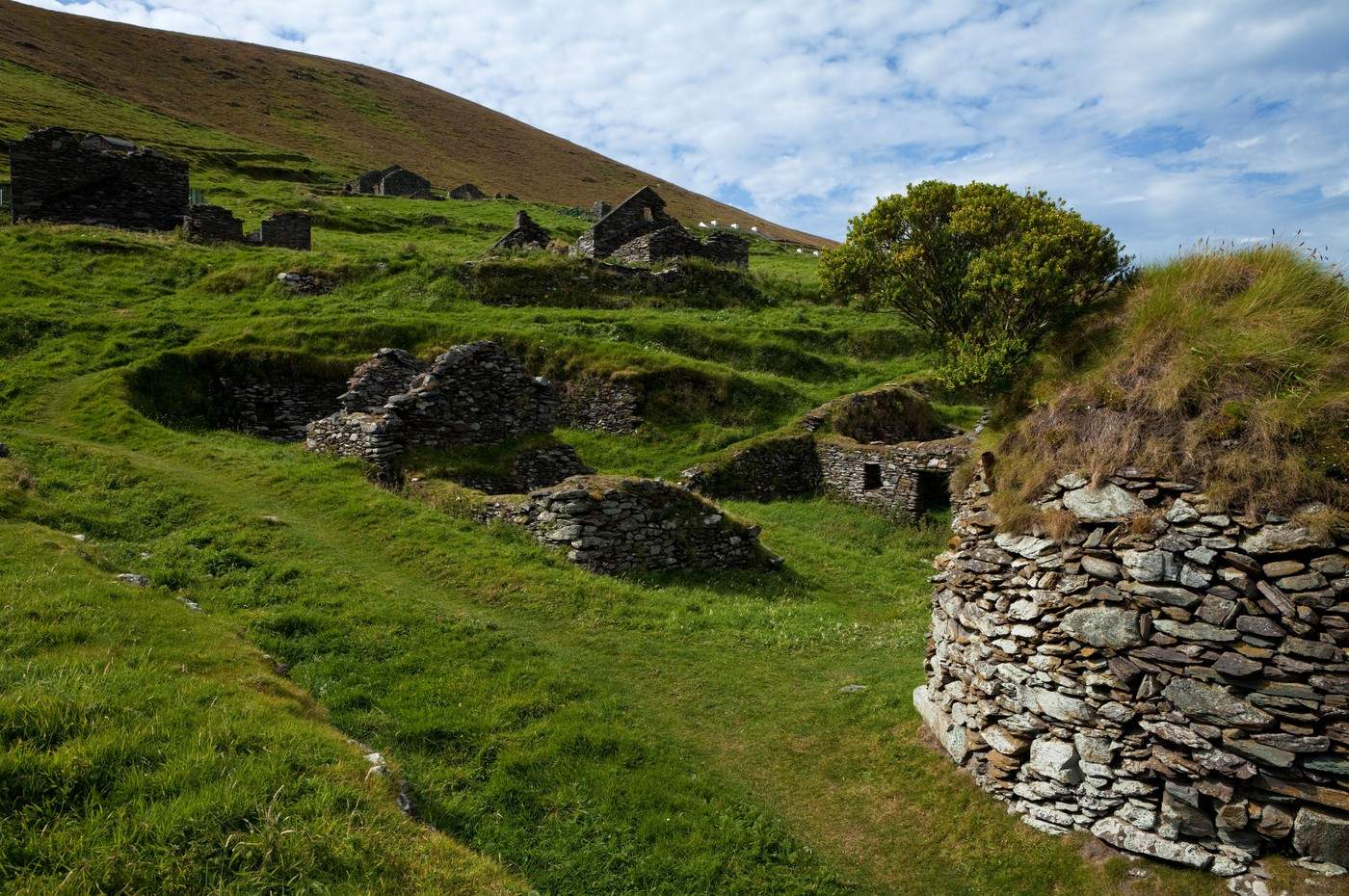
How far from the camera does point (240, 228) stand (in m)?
38.3

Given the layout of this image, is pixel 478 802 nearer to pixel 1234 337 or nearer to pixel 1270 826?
pixel 1270 826

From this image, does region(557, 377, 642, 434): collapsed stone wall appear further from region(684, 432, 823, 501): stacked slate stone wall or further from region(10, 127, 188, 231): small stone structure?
region(10, 127, 188, 231): small stone structure

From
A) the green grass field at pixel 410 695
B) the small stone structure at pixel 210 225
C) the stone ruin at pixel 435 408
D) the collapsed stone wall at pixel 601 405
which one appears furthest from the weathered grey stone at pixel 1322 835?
the small stone structure at pixel 210 225

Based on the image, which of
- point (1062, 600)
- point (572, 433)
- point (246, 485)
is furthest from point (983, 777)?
point (572, 433)

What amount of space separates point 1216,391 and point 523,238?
1488 inches

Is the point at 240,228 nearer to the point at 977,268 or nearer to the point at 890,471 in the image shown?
the point at 890,471

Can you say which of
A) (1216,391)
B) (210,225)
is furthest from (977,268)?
(210,225)

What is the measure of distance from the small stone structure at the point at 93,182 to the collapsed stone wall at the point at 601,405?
27.5m

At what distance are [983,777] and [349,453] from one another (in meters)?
16.4

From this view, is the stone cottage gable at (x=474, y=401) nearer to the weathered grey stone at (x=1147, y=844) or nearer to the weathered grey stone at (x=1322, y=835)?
the weathered grey stone at (x=1147, y=844)

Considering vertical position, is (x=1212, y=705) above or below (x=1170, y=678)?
below

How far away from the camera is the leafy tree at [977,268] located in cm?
916

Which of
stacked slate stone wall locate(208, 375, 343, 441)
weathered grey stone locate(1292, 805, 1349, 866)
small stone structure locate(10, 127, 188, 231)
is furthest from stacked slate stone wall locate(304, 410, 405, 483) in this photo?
small stone structure locate(10, 127, 188, 231)

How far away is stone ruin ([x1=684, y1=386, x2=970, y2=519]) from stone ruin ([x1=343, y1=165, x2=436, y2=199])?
5311 centimetres
